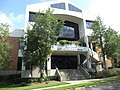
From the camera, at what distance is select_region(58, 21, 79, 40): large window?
3505cm

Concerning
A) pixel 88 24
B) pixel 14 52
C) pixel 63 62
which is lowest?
pixel 63 62

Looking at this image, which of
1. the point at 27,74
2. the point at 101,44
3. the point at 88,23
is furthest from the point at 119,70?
the point at 27,74

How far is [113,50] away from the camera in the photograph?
30.3 meters

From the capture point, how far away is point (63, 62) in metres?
34.7

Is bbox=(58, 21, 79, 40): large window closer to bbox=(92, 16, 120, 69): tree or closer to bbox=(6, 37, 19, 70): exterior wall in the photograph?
bbox=(92, 16, 120, 69): tree

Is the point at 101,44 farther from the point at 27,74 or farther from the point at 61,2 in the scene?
the point at 27,74

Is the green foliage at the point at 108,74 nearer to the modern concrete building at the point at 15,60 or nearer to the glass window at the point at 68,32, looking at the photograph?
the glass window at the point at 68,32

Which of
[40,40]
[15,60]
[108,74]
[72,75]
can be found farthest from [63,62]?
[40,40]

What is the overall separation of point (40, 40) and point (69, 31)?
45.5ft

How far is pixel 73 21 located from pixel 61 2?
529 cm

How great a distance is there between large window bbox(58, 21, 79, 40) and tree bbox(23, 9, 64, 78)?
33.6ft

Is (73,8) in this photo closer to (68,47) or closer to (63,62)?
(68,47)

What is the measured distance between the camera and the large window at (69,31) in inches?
1380

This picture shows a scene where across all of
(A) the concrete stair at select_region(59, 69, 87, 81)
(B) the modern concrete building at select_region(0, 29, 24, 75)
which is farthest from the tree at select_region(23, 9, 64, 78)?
(B) the modern concrete building at select_region(0, 29, 24, 75)
